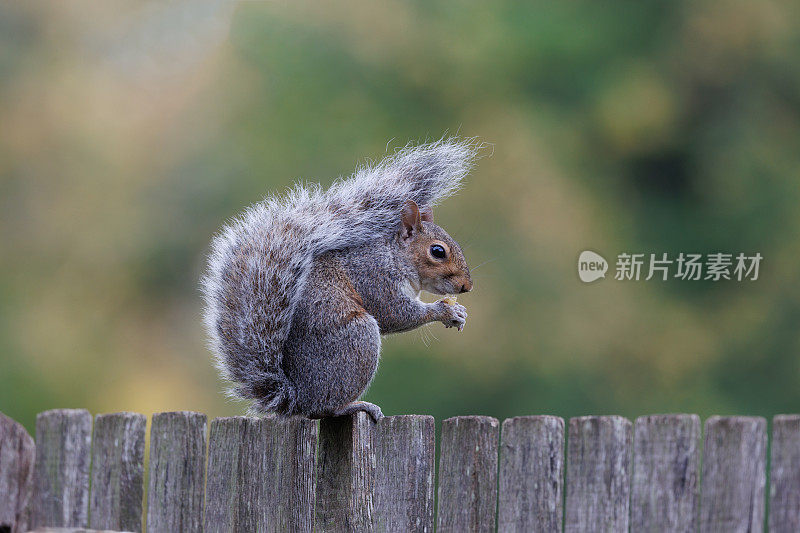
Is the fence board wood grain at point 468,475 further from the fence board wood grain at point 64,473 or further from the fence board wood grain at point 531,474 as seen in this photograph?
the fence board wood grain at point 64,473

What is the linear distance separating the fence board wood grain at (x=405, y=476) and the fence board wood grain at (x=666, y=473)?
1.39 feet

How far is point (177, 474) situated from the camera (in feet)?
6.51

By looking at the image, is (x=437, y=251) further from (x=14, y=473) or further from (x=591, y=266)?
(x=591, y=266)

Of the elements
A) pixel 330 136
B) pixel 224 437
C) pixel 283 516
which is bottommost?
pixel 283 516

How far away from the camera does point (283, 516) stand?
187 centimetres

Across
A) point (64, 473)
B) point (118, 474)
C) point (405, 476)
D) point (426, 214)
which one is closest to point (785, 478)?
point (405, 476)

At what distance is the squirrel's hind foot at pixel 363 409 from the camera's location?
→ 1.85 meters

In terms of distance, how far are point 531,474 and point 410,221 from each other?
679mm

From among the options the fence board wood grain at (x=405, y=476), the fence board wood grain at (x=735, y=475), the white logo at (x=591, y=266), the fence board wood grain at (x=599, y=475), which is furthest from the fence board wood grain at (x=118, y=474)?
the white logo at (x=591, y=266)

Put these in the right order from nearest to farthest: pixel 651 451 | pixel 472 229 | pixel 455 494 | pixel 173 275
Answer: pixel 651 451
pixel 455 494
pixel 472 229
pixel 173 275

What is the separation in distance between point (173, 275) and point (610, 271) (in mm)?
2623

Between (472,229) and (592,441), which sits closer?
(592,441)

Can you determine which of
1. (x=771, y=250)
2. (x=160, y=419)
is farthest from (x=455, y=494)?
(x=771, y=250)

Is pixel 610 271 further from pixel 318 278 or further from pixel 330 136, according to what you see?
pixel 318 278
